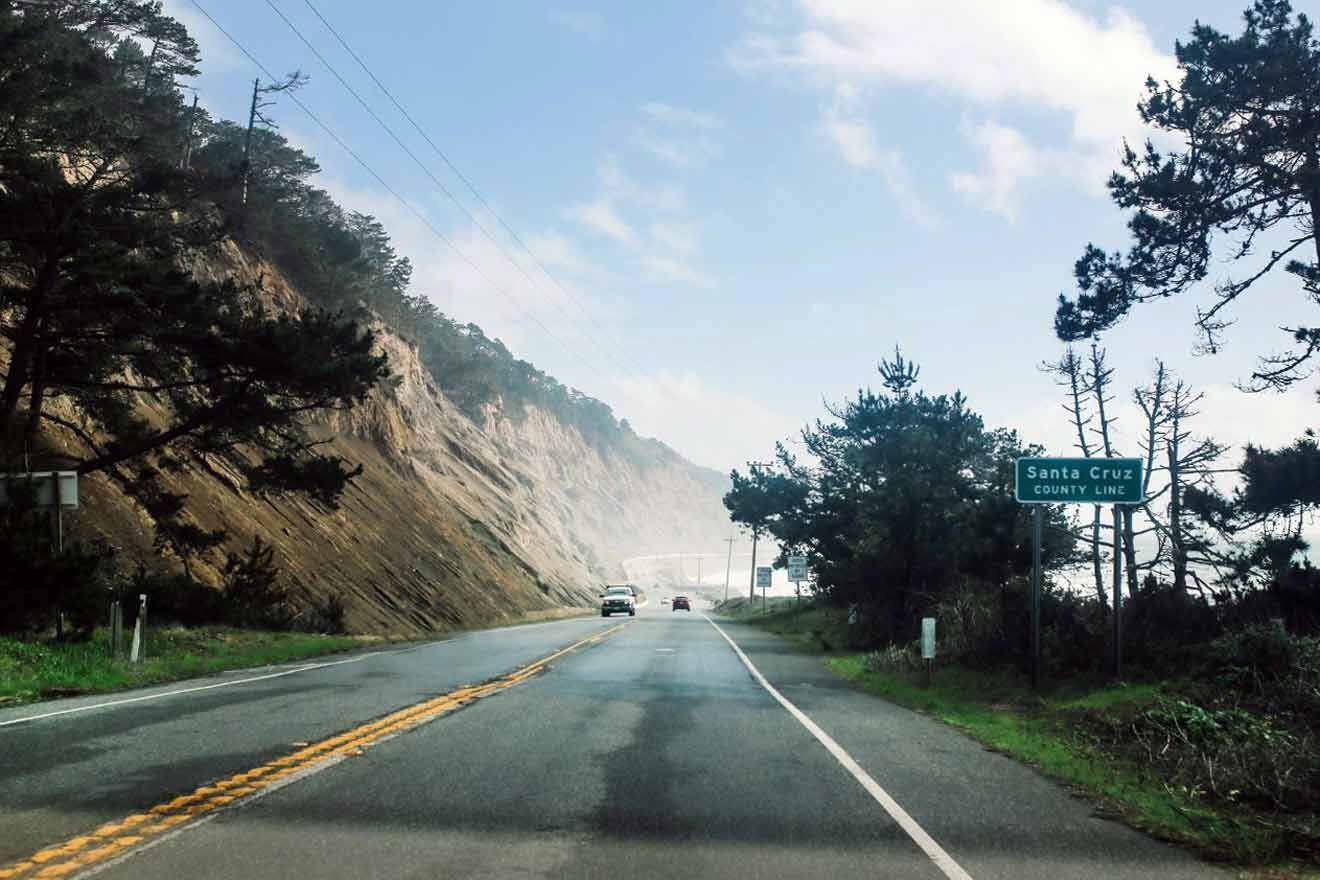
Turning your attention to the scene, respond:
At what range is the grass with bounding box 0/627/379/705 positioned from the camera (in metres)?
15.4

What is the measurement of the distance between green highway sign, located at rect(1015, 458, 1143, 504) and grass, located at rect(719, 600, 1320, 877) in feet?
8.66

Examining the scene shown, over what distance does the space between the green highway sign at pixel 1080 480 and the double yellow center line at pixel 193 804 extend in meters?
9.12

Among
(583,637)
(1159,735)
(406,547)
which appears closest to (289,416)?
(583,637)

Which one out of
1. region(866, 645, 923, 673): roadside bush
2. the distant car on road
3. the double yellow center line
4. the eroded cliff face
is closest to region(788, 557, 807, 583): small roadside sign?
the distant car on road

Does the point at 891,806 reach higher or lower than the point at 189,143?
lower

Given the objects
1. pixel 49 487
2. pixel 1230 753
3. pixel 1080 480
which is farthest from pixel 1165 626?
pixel 49 487

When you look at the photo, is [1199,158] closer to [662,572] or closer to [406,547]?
[406,547]

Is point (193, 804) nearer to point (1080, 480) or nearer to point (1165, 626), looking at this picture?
→ point (1080, 480)

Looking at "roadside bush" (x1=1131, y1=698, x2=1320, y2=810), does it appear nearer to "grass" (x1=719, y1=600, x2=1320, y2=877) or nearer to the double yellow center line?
"grass" (x1=719, y1=600, x2=1320, y2=877)

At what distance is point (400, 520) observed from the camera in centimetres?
4847

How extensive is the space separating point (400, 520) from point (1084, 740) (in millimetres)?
39824

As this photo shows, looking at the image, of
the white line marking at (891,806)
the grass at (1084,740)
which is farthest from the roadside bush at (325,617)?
the white line marking at (891,806)

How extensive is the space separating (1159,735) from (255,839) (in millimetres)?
8918

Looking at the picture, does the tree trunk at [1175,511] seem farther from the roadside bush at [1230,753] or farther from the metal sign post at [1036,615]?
the roadside bush at [1230,753]
